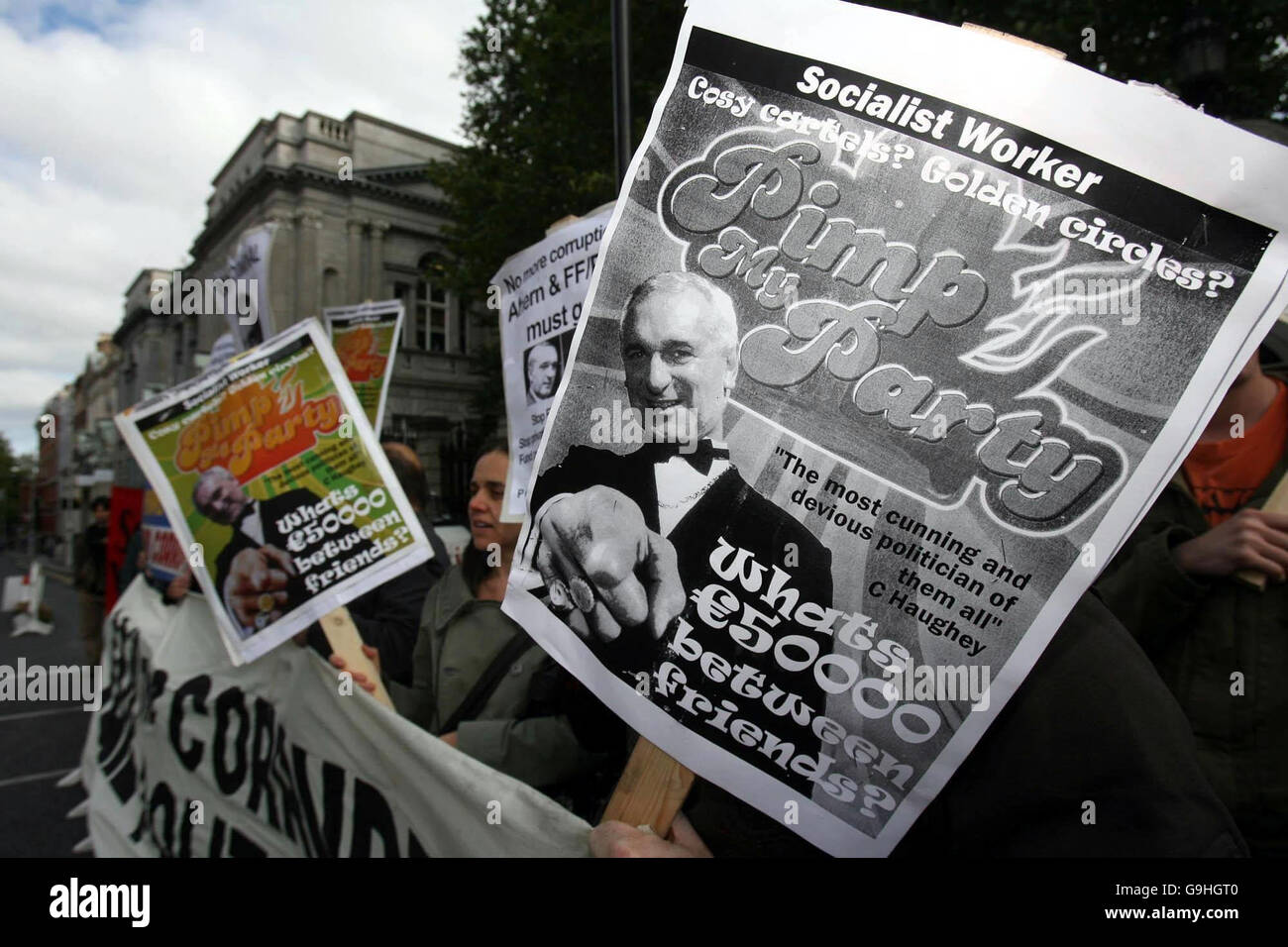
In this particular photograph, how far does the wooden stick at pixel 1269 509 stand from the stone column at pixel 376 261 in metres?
24.4

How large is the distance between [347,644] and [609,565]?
4.92 feet

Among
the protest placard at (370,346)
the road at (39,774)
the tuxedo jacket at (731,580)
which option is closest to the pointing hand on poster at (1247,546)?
the tuxedo jacket at (731,580)

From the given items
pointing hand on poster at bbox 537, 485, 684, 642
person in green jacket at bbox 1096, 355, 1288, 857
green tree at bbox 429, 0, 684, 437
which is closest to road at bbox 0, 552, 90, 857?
pointing hand on poster at bbox 537, 485, 684, 642

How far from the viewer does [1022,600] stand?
2.94ft

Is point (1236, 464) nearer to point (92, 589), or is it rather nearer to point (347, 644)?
point (347, 644)

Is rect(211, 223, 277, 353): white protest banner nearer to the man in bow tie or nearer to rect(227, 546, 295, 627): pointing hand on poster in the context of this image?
rect(227, 546, 295, 627): pointing hand on poster

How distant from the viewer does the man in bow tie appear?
100 cm

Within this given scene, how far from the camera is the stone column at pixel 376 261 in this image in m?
23.6

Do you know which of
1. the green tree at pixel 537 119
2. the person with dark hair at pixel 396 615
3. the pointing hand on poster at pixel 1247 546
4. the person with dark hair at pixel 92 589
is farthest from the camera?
the green tree at pixel 537 119

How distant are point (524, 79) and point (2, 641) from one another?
1265 cm

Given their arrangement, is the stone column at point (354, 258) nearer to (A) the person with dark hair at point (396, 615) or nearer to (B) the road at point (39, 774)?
(B) the road at point (39, 774)

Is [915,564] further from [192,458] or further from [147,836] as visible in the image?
[147,836]

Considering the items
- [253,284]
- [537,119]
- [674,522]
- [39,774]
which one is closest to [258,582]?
[674,522]
